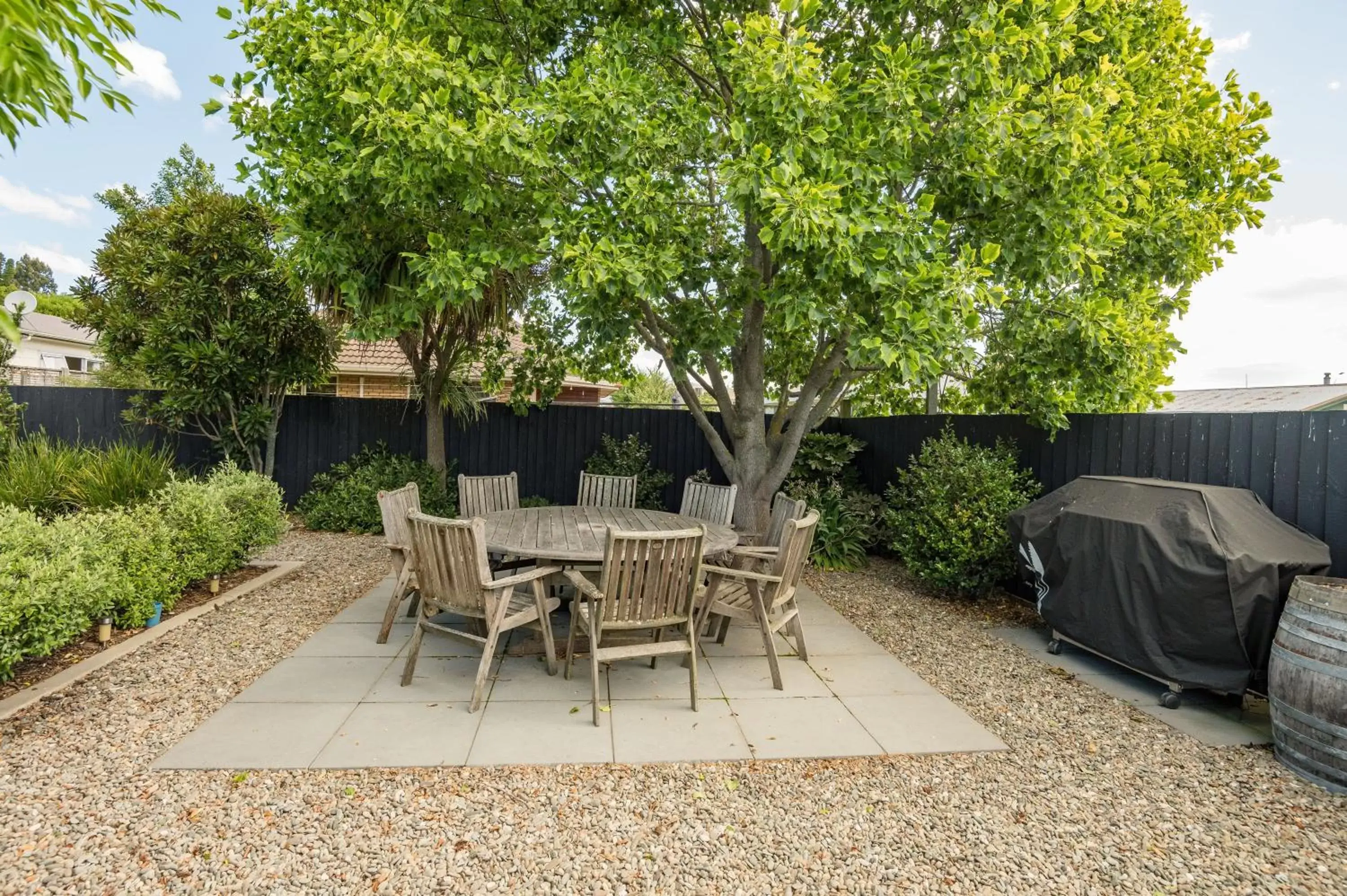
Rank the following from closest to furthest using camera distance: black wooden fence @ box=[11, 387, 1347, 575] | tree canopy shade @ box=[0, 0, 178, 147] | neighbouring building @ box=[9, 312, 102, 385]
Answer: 1. tree canopy shade @ box=[0, 0, 178, 147]
2. black wooden fence @ box=[11, 387, 1347, 575]
3. neighbouring building @ box=[9, 312, 102, 385]

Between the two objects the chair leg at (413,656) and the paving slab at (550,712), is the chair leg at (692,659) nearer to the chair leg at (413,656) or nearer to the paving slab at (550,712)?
the paving slab at (550,712)

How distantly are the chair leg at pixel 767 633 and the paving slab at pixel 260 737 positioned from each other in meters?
2.05

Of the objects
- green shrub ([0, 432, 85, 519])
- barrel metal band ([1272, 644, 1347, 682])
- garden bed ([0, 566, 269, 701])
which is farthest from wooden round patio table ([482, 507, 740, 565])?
green shrub ([0, 432, 85, 519])

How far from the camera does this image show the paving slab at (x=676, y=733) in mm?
2762

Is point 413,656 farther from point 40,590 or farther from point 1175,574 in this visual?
point 1175,574

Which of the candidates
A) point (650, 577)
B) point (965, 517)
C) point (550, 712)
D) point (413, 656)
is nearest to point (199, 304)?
point (413, 656)

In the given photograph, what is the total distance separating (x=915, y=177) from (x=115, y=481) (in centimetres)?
632

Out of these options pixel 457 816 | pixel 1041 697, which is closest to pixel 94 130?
pixel 457 816

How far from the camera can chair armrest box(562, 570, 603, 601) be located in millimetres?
3131

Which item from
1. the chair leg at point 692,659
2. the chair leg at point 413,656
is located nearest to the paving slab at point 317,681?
the chair leg at point 413,656

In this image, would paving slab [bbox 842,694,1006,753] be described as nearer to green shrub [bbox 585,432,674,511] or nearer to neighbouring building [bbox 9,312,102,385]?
green shrub [bbox 585,432,674,511]

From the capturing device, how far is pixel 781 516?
450 centimetres

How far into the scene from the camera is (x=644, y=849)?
2154mm

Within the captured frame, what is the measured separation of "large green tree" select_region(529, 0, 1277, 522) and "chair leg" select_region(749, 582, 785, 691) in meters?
1.57
